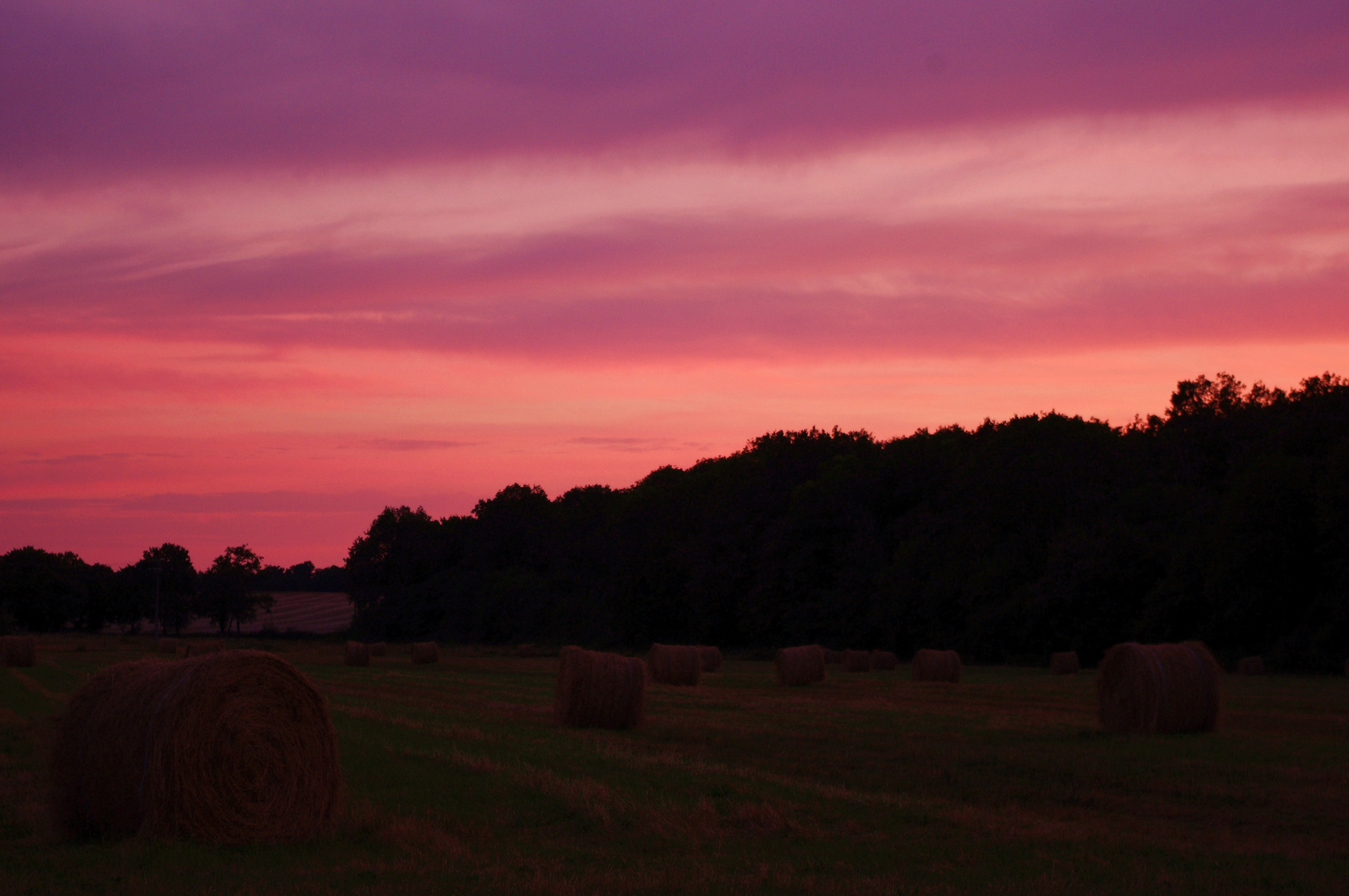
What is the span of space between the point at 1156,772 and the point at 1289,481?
116 ft

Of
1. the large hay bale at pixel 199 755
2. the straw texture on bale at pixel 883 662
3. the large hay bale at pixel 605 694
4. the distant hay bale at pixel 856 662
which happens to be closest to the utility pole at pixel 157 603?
the distant hay bale at pixel 856 662

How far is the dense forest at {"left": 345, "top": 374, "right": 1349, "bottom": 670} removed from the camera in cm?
4741

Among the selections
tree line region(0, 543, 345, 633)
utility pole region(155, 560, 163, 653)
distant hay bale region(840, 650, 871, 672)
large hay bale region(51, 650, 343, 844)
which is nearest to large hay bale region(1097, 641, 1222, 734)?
large hay bale region(51, 650, 343, 844)

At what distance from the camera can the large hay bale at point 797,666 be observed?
37.4 metres

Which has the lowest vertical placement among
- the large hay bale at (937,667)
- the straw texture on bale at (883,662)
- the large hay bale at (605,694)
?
the straw texture on bale at (883,662)

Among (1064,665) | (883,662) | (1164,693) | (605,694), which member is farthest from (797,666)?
(1164,693)

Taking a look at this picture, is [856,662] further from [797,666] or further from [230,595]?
[230,595]

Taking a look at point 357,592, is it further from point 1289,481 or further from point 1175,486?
point 1289,481

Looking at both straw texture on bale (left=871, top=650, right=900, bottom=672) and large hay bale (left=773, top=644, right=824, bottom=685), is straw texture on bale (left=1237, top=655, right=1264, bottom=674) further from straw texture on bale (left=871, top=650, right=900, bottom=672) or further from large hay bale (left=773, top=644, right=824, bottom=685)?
large hay bale (left=773, top=644, right=824, bottom=685)

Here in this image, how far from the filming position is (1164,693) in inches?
851

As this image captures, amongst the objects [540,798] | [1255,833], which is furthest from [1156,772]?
[540,798]

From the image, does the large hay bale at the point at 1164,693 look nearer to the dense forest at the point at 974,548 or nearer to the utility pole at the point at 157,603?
the dense forest at the point at 974,548

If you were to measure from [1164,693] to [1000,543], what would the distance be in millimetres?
42754

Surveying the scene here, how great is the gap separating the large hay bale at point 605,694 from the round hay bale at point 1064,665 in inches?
1063
